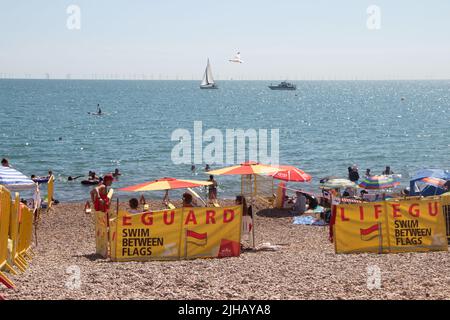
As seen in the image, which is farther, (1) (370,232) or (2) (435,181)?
(2) (435,181)

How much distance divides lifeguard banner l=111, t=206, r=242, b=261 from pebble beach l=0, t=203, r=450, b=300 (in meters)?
0.42

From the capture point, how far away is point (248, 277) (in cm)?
1139

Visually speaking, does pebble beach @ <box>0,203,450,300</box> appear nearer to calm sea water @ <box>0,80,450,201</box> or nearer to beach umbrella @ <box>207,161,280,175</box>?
beach umbrella @ <box>207,161,280,175</box>

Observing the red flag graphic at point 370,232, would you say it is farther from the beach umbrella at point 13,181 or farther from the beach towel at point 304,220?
the beach umbrella at point 13,181

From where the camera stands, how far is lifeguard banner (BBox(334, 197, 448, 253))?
14023 millimetres

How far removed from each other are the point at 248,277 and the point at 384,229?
4.22 meters

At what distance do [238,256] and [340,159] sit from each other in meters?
41.3

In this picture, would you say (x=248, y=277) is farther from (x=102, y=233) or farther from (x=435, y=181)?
(x=435, y=181)

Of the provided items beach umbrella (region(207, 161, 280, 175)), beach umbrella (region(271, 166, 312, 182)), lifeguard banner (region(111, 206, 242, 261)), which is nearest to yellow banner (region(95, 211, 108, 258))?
lifeguard banner (region(111, 206, 242, 261))

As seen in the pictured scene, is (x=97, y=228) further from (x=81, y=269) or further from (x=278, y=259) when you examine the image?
(x=278, y=259)

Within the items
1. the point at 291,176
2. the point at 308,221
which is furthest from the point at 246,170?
the point at 308,221

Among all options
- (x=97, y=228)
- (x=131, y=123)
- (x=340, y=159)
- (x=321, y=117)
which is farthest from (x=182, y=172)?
(x=321, y=117)

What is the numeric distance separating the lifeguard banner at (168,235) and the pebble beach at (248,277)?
424mm

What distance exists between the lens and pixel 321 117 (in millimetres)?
111562
